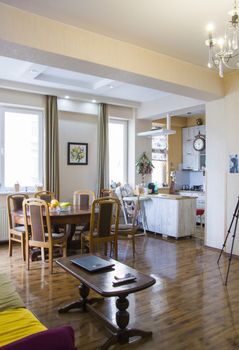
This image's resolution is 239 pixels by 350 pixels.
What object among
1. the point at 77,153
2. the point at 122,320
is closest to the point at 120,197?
the point at 77,153

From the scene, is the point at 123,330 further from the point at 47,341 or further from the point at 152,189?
the point at 152,189

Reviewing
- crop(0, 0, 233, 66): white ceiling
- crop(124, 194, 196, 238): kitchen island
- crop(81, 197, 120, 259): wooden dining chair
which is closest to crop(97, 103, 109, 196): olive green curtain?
crop(124, 194, 196, 238): kitchen island

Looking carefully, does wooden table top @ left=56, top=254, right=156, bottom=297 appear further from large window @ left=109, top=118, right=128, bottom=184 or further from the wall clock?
the wall clock

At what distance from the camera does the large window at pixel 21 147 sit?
593cm

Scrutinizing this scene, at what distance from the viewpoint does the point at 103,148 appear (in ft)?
22.2

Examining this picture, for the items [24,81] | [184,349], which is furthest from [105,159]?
[184,349]

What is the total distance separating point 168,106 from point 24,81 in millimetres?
2930

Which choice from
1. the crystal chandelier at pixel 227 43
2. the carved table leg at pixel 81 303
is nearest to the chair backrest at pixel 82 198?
the carved table leg at pixel 81 303

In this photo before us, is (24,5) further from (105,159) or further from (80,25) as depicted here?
(105,159)

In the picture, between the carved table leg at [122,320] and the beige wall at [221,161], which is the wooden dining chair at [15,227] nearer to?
the carved table leg at [122,320]

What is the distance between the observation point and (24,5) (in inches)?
114

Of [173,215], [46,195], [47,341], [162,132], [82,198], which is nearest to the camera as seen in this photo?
[47,341]

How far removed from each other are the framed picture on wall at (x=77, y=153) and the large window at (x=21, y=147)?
24.0 inches

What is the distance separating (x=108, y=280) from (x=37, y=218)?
201 centimetres
